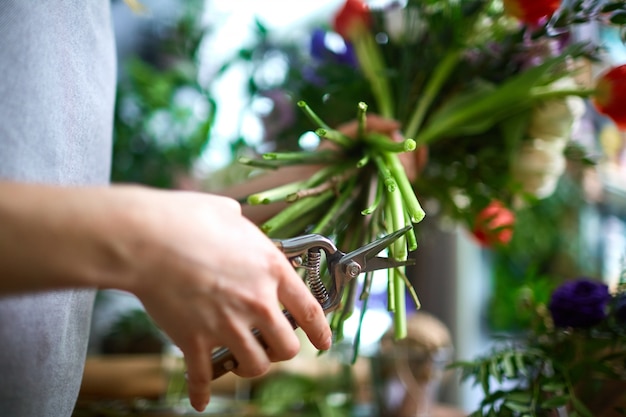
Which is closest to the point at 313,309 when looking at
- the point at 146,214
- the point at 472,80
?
the point at 146,214

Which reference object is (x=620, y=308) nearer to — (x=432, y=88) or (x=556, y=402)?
(x=556, y=402)

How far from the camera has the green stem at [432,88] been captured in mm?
626

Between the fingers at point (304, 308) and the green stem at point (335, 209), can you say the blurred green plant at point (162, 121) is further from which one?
the fingers at point (304, 308)

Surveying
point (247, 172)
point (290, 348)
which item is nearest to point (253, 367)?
point (290, 348)

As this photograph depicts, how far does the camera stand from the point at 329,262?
38cm

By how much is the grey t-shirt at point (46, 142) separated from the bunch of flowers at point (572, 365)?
1.06 ft

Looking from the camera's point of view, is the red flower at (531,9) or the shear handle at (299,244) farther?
the red flower at (531,9)

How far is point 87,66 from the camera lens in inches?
17.8

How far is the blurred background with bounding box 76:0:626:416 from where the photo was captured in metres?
0.85

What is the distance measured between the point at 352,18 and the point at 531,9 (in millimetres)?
211

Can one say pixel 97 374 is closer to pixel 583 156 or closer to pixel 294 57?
pixel 294 57

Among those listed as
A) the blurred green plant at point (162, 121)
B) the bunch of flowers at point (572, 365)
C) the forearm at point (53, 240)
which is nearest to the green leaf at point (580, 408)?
the bunch of flowers at point (572, 365)

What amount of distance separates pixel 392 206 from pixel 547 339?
0.23 meters

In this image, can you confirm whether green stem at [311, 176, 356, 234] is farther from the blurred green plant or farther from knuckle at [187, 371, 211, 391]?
the blurred green plant
